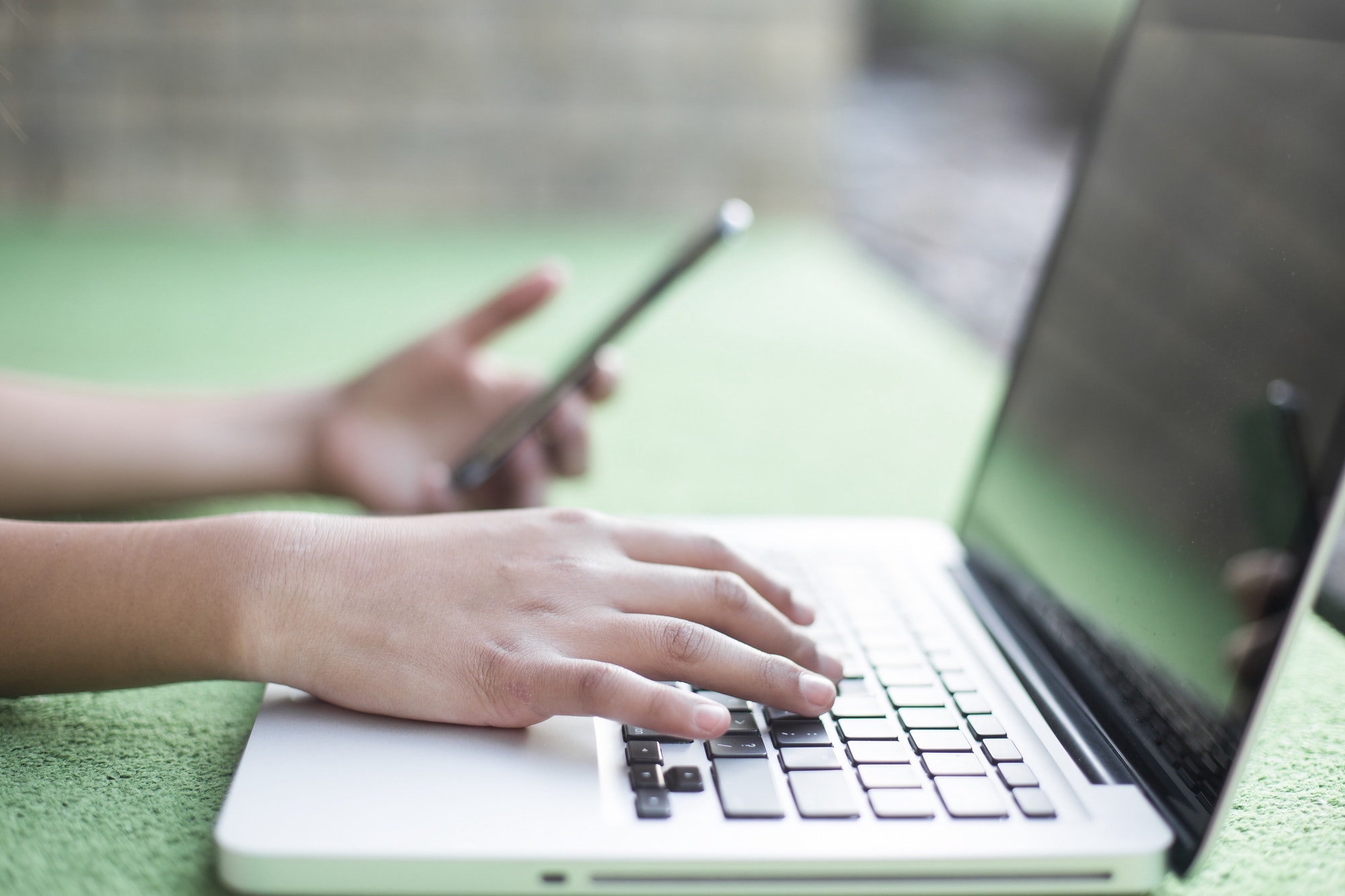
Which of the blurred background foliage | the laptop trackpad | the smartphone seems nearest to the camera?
the laptop trackpad

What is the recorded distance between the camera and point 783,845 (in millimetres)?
338

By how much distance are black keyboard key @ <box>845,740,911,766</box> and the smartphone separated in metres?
0.31

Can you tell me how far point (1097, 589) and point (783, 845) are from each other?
8.5 inches

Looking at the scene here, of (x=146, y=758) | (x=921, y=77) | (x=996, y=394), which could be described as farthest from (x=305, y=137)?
(x=921, y=77)

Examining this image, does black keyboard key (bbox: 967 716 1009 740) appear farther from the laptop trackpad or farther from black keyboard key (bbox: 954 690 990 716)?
the laptop trackpad

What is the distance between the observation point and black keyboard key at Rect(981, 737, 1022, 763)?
40 centimetres

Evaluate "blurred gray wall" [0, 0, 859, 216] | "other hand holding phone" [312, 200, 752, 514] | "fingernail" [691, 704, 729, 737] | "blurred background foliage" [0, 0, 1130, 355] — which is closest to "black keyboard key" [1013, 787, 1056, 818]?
"fingernail" [691, 704, 729, 737]

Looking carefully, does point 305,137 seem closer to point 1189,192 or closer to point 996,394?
point 996,394

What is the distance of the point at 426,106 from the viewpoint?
2447mm

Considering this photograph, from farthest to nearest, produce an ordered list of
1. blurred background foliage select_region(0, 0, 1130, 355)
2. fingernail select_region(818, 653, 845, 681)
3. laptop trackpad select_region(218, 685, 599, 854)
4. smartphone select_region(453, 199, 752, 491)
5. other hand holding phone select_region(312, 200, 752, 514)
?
blurred background foliage select_region(0, 0, 1130, 355) → other hand holding phone select_region(312, 200, 752, 514) → smartphone select_region(453, 199, 752, 491) → fingernail select_region(818, 653, 845, 681) → laptop trackpad select_region(218, 685, 599, 854)

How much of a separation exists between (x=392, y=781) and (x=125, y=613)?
141 mm

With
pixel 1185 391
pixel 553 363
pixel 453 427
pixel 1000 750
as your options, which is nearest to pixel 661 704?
pixel 1000 750

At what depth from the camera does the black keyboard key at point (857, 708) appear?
16.4 inches

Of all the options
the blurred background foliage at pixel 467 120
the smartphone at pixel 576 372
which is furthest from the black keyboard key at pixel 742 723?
the blurred background foliage at pixel 467 120
